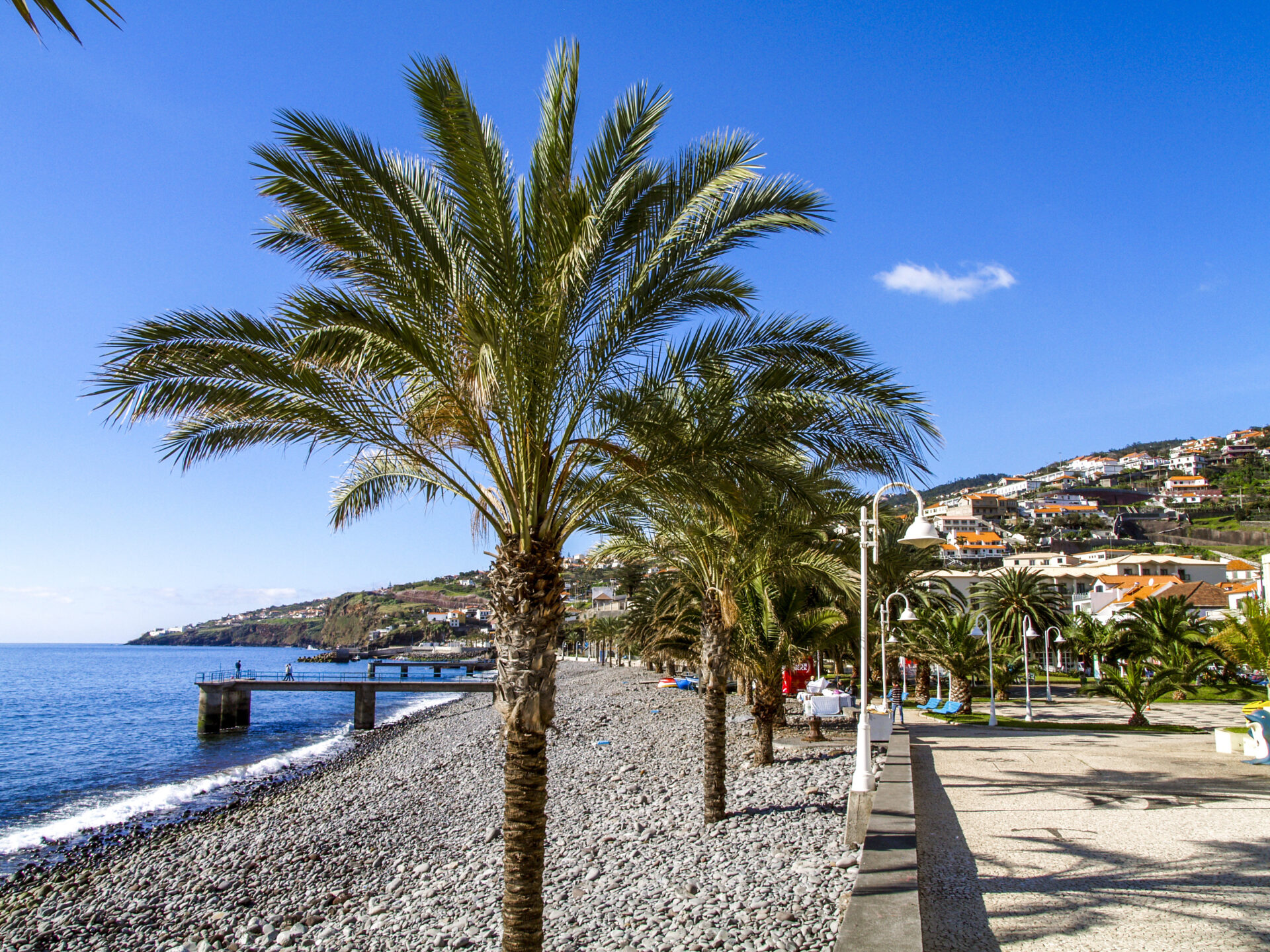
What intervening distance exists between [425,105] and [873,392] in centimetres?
420

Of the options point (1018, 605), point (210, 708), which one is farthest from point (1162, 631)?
point (210, 708)

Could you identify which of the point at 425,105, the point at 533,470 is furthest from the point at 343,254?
the point at 533,470

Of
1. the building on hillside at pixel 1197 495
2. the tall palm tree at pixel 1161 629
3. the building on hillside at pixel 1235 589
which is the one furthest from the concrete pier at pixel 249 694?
the building on hillside at pixel 1197 495

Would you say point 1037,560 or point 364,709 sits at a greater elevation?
point 1037,560

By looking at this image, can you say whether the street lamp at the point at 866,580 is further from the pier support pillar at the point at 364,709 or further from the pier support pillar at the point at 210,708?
the pier support pillar at the point at 210,708

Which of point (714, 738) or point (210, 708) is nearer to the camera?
point (714, 738)

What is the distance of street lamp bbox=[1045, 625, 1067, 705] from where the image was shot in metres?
27.7

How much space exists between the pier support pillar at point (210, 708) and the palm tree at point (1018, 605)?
36259 millimetres

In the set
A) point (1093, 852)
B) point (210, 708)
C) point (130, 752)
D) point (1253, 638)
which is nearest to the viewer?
point (1093, 852)

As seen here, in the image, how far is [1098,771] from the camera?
12.9 meters

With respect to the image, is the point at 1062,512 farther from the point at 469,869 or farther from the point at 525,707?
the point at 525,707

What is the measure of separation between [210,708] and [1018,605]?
37.9 meters

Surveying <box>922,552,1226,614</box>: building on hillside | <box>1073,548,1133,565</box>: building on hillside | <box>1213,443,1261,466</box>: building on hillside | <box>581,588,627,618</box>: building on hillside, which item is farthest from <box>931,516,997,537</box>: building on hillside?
<box>922,552,1226,614</box>: building on hillside

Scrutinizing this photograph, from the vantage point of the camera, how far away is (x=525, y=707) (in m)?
5.79
